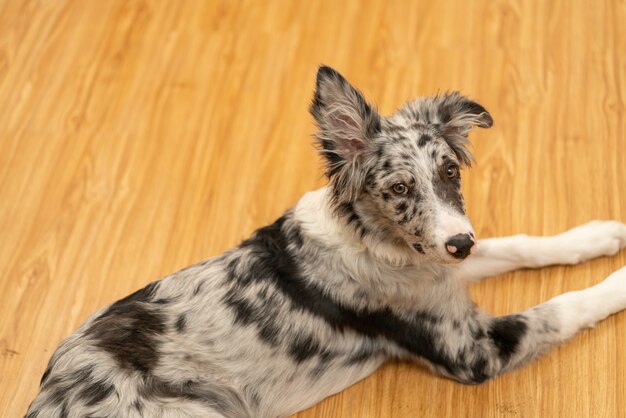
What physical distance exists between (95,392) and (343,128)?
1255 millimetres

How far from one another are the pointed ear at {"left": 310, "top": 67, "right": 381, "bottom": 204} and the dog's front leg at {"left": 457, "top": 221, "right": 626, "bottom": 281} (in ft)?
2.79

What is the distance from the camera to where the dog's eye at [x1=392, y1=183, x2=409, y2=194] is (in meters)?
2.82

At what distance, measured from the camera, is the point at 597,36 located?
4.42 metres

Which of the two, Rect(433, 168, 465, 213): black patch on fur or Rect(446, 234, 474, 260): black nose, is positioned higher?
Rect(433, 168, 465, 213): black patch on fur

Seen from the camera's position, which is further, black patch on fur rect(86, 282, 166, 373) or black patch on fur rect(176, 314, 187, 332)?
black patch on fur rect(176, 314, 187, 332)

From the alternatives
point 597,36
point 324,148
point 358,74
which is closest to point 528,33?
point 597,36

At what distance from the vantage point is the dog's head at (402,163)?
9.11 ft

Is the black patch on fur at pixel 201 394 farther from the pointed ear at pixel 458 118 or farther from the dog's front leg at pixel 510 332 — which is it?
the pointed ear at pixel 458 118

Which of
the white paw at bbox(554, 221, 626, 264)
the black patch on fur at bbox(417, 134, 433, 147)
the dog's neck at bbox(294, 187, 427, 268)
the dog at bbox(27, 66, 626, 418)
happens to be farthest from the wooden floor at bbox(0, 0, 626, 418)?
the black patch on fur at bbox(417, 134, 433, 147)

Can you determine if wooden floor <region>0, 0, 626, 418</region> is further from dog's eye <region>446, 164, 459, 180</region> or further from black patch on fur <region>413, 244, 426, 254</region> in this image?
dog's eye <region>446, 164, 459, 180</region>

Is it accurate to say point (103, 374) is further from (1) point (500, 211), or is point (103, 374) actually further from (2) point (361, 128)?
(1) point (500, 211)

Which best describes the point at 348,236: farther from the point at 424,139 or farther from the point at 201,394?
the point at 201,394

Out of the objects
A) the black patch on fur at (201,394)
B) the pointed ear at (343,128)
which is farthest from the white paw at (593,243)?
the black patch on fur at (201,394)

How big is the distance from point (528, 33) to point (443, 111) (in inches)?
72.0
